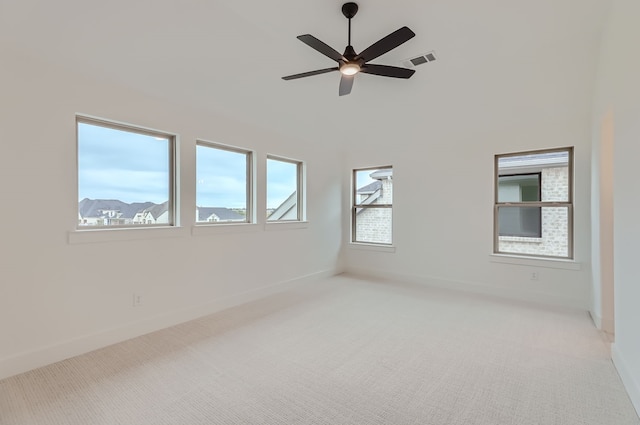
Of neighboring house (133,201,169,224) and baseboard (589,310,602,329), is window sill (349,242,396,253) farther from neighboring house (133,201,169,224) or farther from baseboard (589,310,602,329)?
neighboring house (133,201,169,224)

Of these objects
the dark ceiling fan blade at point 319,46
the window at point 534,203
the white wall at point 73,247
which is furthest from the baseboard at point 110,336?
the window at point 534,203

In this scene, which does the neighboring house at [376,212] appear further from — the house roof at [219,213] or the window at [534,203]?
the house roof at [219,213]

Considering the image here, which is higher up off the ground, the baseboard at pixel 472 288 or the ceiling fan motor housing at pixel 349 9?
the ceiling fan motor housing at pixel 349 9

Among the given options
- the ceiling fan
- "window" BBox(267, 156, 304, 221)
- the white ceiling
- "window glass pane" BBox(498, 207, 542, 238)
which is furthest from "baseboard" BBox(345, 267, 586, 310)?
the ceiling fan

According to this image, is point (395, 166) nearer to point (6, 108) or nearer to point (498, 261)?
point (498, 261)

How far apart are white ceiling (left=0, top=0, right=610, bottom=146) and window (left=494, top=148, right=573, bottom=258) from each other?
2.24 ft

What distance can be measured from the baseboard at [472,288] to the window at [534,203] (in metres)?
0.57

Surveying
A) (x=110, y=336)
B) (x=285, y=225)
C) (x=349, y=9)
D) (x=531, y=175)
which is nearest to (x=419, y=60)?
(x=349, y=9)

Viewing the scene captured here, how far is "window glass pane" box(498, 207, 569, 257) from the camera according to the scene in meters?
4.20

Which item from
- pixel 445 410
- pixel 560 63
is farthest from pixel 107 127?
pixel 560 63

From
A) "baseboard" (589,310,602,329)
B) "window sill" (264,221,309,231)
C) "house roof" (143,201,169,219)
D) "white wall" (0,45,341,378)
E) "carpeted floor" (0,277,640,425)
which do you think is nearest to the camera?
"carpeted floor" (0,277,640,425)

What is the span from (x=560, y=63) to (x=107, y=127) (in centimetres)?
473

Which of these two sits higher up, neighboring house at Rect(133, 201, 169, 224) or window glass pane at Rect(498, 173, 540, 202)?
A: window glass pane at Rect(498, 173, 540, 202)

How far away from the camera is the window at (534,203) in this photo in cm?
417
